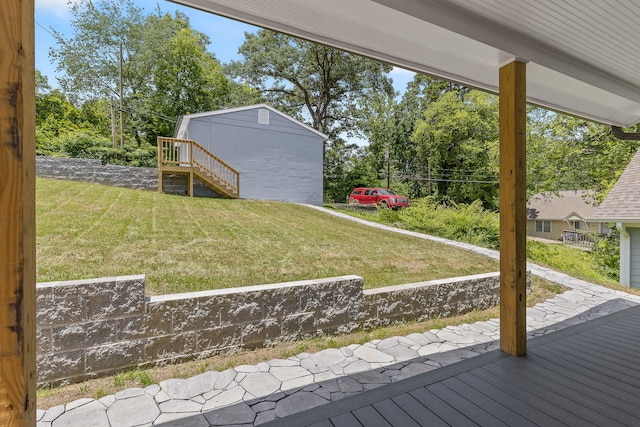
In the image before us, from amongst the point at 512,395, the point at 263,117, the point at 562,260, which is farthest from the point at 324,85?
the point at 512,395

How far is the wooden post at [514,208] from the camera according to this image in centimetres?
229

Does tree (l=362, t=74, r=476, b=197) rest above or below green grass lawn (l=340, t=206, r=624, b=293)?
above

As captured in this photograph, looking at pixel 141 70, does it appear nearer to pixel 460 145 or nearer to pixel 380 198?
pixel 380 198

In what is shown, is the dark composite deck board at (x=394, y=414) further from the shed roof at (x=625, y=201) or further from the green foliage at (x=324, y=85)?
the green foliage at (x=324, y=85)

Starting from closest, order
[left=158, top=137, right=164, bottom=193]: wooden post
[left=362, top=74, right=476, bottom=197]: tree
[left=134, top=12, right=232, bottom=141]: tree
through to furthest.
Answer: [left=158, top=137, right=164, bottom=193]: wooden post, [left=134, top=12, right=232, bottom=141]: tree, [left=362, top=74, right=476, bottom=197]: tree

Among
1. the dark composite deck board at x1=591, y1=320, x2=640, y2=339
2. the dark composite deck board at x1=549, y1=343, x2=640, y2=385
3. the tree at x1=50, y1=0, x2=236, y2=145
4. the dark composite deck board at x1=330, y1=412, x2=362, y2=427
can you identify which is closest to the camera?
the dark composite deck board at x1=330, y1=412, x2=362, y2=427

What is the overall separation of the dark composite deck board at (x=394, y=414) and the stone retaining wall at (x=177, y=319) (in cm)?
132

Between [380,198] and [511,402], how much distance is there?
12.2 meters

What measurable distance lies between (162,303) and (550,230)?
28.3m

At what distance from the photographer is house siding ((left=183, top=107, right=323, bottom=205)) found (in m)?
10.8

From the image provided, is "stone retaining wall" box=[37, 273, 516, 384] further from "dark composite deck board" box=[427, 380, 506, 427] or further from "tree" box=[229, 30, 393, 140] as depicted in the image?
"tree" box=[229, 30, 393, 140]

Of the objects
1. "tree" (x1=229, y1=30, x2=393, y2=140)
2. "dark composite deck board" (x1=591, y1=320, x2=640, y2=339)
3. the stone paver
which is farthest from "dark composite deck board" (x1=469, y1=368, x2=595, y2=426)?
"tree" (x1=229, y1=30, x2=393, y2=140)

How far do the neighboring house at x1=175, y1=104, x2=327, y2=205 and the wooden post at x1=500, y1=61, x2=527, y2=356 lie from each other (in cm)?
967

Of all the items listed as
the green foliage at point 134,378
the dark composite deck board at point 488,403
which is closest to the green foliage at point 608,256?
the dark composite deck board at point 488,403
